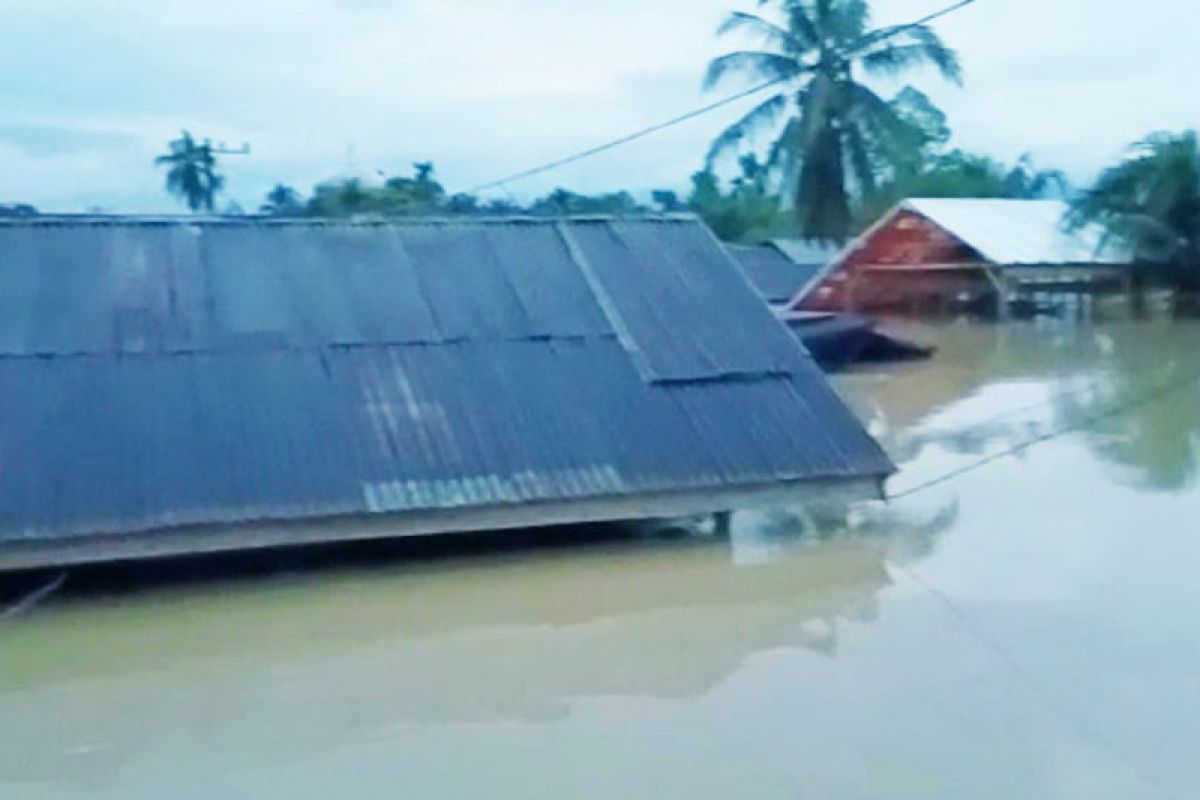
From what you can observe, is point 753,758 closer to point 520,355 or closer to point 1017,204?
point 520,355

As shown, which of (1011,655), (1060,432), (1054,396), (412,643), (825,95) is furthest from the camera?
(825,95)

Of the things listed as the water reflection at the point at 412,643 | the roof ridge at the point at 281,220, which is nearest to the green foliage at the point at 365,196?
the roof ridge at the point at 281,220

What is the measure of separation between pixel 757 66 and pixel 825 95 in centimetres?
143

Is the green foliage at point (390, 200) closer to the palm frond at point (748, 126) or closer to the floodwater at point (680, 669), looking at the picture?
the palm frond at point (748, 126)

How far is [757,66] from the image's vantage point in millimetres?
27000

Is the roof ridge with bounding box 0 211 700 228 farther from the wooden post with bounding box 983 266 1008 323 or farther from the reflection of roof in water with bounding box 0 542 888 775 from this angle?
the wooden post with bounding box 983 266 1008 323

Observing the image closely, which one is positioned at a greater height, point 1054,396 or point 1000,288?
point 1054,396

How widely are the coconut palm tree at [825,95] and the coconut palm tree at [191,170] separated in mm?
25094

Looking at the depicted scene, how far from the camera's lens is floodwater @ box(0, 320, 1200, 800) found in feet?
18.6

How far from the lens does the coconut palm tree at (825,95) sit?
2667cm

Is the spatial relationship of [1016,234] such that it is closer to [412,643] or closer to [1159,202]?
[1159,202]

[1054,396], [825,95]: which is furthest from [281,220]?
[825,95]

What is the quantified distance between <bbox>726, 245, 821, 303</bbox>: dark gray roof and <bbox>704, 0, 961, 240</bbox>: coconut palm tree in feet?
17.4

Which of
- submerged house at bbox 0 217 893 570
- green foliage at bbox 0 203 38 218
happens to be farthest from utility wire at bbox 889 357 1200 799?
green foliage at bbox 0 203 38 218
